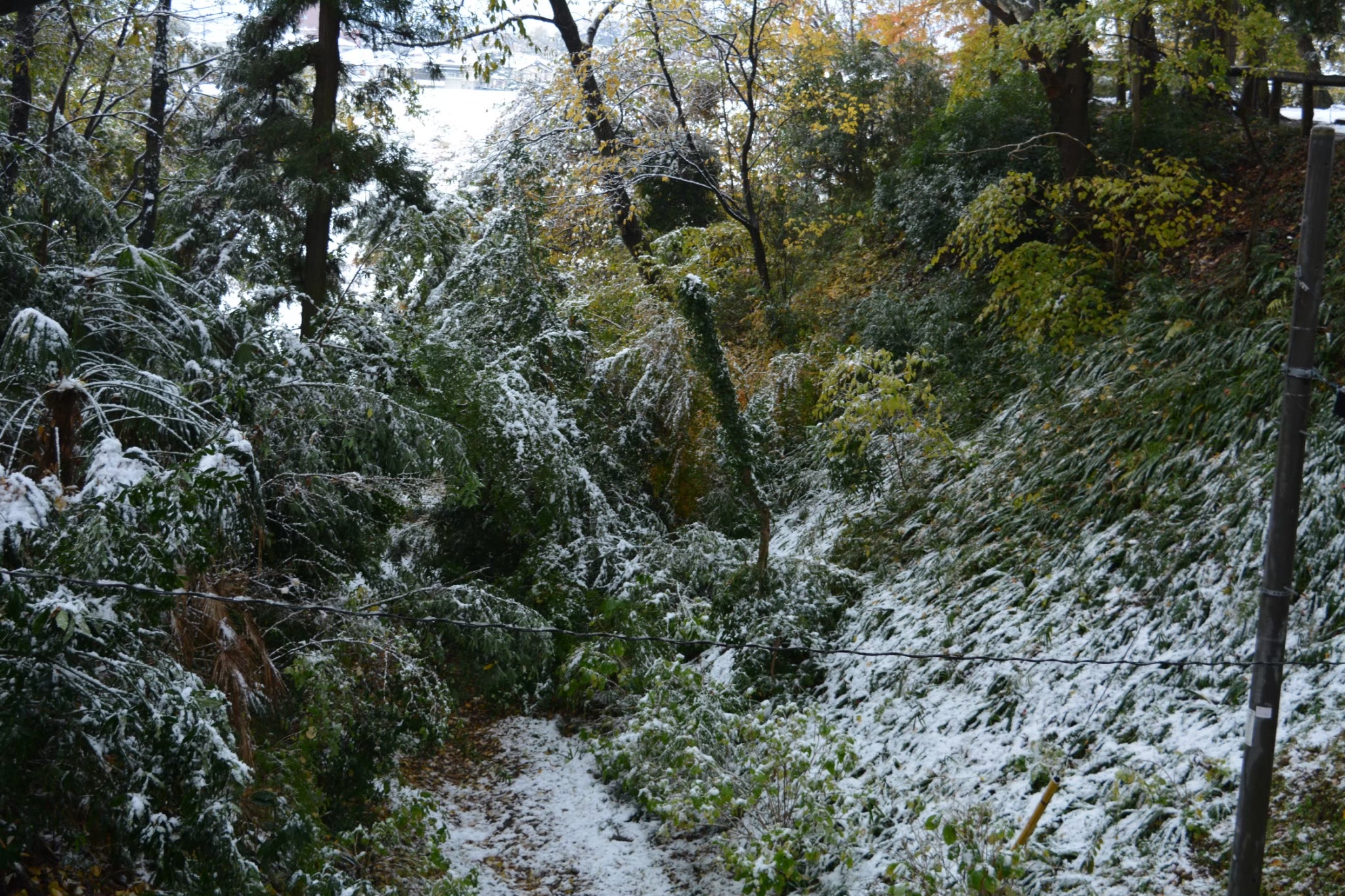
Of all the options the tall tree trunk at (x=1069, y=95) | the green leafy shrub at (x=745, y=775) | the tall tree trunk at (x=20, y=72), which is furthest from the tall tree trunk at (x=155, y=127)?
the tall tree trunk at (x=1069, y=95)

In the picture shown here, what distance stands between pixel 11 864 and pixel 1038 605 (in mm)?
5780

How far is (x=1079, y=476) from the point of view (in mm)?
7445

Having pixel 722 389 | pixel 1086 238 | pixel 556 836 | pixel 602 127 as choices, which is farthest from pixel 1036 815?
pixel 602 127

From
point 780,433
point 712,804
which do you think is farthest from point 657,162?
point 712,804

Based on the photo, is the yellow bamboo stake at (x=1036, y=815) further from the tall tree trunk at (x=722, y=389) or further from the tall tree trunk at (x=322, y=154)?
the tall tree trunk at (x=322, y=154)

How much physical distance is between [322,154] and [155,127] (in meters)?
3.03

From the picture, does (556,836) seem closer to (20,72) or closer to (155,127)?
(20,72)

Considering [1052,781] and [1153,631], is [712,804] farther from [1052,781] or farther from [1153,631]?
[1153,631]

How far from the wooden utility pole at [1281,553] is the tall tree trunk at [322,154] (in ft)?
25.0

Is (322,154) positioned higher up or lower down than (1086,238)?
higher up

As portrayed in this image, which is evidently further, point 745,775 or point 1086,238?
point 1086,238

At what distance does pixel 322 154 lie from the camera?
9016mm

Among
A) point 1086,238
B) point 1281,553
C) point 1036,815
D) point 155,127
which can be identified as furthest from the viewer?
point 155,127

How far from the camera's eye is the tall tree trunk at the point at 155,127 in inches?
368
